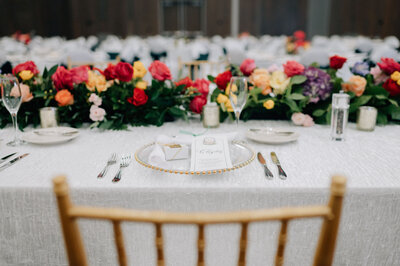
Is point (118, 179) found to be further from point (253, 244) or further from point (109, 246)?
point (253, 244)

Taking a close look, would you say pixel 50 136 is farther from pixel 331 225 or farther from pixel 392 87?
pixel 392 87

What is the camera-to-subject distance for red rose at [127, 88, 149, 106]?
1.62 m

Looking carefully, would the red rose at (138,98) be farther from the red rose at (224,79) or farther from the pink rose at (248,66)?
the pink rose at (248,66)

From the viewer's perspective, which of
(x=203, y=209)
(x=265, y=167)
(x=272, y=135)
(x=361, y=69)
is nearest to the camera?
(x=203, y=209)

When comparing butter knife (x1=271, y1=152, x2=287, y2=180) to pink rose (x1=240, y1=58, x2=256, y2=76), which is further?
pink rose (x1=240, y1=58, x2=256, y2=76)

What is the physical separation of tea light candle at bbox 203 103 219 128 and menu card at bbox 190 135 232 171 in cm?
35

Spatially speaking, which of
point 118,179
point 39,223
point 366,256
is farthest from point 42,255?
point 366,256

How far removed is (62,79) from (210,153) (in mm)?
861

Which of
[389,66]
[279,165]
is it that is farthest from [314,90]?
[279,165]

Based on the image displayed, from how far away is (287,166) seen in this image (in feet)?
→ 3.84

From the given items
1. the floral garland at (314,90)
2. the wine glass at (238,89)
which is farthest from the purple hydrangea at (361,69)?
the wine glass at (238,89)

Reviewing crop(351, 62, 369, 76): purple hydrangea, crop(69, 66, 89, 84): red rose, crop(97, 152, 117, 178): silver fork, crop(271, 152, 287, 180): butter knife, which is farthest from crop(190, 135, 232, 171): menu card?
crop(351, 62, 369, 76): purple hydrangea

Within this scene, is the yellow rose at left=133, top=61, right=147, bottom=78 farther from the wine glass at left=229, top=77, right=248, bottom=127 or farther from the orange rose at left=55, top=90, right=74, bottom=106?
the wine glass at left=229, top=77, right=248, bottom=127

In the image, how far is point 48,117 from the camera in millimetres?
1609
